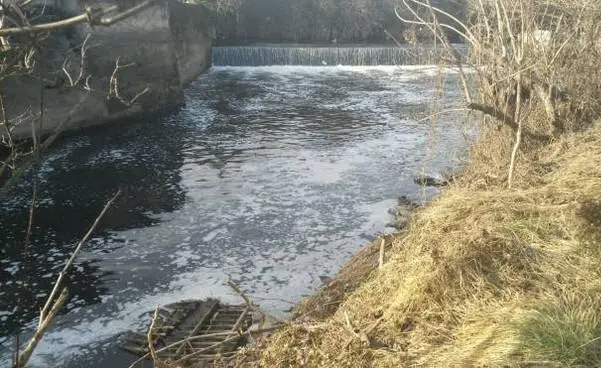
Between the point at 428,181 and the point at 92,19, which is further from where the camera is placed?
the point at 428,181

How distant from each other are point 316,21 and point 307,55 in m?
6.35

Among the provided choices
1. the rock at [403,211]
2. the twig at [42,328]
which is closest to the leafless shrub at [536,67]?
the rock at [403,211]

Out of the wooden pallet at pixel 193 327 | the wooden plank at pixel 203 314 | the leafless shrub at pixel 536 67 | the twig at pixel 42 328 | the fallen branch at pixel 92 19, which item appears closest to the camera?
the fallen branch at pixel 92 19

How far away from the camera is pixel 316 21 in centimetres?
3412

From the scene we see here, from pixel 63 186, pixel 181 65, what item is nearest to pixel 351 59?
pixel 181 65

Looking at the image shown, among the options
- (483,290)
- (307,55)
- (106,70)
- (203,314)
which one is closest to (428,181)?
(203,314)

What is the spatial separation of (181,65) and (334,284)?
18.0 metres

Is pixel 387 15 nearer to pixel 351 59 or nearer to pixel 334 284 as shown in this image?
pixel 351 59

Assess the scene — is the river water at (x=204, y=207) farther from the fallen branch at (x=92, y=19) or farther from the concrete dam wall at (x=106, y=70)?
the fallen branch at (x=92, y=19)

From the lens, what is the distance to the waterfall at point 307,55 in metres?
28.4

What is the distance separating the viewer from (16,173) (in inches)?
90.0

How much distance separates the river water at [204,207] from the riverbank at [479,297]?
2.29 metres

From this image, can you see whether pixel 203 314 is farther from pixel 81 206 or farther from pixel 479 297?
pixel 81 206

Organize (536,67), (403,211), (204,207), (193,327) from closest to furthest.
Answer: (193,327) → (536,67) → (403,211) → (204,207)
